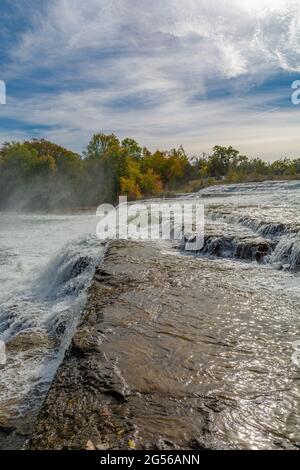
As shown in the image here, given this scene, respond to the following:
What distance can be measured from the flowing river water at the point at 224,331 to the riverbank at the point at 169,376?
2cm

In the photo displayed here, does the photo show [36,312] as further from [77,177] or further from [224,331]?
[77,177]

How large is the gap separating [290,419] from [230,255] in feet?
19.9

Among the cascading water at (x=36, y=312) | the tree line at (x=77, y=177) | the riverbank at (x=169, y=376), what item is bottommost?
the cascading water at (x=36, y=312)

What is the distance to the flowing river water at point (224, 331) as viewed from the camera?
9.48ft

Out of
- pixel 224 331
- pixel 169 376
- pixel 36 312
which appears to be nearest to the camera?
pixel 169 376

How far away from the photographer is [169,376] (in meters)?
3.26

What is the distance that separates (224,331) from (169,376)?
4.06 feet

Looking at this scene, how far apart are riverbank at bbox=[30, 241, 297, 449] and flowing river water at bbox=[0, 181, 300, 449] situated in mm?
17

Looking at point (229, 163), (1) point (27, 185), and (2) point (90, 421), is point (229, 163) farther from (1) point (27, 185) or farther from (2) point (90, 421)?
(2) point (90, 421)

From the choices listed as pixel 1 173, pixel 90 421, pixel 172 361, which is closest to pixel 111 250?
pixel 172 361

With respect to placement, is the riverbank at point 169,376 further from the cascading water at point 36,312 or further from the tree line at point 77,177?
the tree line at point 77,177

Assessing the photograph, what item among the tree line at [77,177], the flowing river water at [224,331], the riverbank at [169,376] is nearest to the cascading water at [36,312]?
the flowing river water at [224,331]

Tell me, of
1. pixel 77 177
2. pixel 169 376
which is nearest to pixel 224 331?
pixel 169 376

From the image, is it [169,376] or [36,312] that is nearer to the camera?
[169,376]
